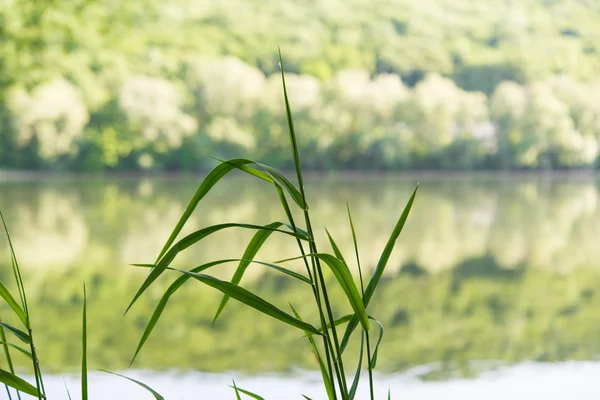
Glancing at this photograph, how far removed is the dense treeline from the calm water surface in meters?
4.68

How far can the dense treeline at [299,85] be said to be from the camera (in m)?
12.2

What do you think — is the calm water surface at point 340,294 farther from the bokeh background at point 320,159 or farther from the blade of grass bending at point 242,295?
the blade of grass bending at point 242,295

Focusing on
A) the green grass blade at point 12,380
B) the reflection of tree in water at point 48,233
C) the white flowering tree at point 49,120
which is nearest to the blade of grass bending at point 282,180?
the green grass blade at point 12,380

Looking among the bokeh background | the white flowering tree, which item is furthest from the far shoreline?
the white flowering tree

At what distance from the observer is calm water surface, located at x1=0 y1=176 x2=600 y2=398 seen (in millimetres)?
3004

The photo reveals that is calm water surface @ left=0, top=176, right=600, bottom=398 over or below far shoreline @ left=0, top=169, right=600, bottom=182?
below

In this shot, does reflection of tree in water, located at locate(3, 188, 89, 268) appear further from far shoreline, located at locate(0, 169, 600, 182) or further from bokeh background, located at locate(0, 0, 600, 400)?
far shoreline, located at locate(0, 169, 600, 182)

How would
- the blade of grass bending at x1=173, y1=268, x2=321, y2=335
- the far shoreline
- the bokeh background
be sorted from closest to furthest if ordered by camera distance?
the blade of grass bending at x1=173, y1=268, x2=321, y2=335
the bokeh background
the far shoreline

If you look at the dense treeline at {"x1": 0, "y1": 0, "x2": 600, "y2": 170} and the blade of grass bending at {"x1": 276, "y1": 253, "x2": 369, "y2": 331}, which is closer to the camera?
the blade of grass bending at {"x1": 276, "y1": 253, "x2": 369, "y2": 331}

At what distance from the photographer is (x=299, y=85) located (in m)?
12.8

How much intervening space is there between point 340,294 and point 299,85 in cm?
878

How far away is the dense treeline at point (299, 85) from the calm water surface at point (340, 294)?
15.4 feet

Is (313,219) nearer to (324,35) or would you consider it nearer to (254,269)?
(254,269)

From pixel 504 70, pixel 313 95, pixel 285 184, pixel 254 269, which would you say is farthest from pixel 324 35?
pixel 285 184
